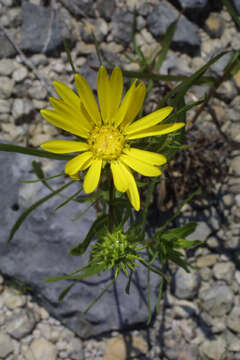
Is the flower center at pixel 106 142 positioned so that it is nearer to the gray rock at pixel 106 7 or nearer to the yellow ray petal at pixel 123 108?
the yellow ray petal at pixel 123 108

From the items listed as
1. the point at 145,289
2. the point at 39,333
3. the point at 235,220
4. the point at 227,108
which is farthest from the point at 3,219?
the point at 227,108

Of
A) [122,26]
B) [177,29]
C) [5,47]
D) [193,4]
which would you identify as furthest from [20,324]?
[193,4]

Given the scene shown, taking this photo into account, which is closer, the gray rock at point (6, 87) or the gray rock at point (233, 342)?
the gray rock at point (233, 342)

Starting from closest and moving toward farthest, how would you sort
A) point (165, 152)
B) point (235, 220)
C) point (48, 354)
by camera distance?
point (165, 152)
point (48, 354)
point (235, 220)

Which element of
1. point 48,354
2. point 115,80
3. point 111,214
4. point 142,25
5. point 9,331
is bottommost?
point 48,354

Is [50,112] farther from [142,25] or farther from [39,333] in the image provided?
[142,25]

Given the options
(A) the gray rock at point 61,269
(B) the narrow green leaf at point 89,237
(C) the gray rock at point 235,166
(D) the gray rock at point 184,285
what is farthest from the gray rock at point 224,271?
(B) the narrow green leaf at point 89,237
